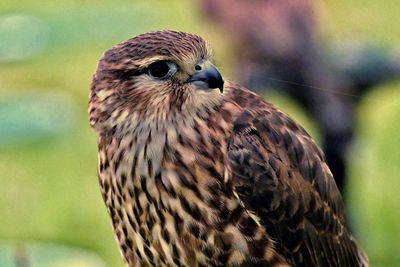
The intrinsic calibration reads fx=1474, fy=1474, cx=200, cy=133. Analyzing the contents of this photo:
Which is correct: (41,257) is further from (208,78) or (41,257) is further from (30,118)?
(30,118)

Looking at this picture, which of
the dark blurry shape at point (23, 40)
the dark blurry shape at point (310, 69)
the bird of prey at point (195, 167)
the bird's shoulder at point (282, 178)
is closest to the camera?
the bird of prey at point (195, 167)

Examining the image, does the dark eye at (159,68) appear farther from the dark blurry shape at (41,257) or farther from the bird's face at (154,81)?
the dark blurry shape at (41,257)

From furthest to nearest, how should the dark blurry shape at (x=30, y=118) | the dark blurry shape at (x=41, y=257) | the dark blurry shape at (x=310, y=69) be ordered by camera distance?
the dark blurry shape at (x=30, y=118), the dark blurry shape at (x=310, y=69), the dark blurry shape at (x=41, y=257)

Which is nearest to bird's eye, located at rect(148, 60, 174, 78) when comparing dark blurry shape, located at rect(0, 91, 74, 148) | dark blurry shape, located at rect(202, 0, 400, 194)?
dark blurry shape, located at rect(202, 0, 400, 194)

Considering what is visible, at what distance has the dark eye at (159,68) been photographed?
15.7ft

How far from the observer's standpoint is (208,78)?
470 centimetres

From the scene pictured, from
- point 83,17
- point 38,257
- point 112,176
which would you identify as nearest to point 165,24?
point 83,17

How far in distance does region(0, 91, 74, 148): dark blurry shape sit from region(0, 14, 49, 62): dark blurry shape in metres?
0.31

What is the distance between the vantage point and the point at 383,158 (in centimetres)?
887

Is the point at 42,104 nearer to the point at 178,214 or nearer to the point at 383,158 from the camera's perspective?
the point at 383,158

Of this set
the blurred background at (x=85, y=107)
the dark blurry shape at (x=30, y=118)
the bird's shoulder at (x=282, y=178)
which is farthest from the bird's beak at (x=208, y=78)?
the dark blurry shape at (x=30, y=118)

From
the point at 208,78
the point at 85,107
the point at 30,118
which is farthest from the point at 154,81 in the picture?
the point at 85,107

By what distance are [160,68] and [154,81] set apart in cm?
5

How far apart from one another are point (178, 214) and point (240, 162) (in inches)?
10.7
